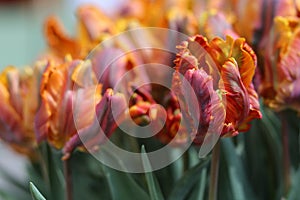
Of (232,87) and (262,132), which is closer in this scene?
(232,87)

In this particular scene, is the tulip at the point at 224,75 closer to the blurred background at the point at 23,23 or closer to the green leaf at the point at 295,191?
the green leaf at the point at 295,191

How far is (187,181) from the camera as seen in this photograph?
464mm

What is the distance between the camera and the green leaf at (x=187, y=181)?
0.46m

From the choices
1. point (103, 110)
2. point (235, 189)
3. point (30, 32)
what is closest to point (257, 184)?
point (235, 189)

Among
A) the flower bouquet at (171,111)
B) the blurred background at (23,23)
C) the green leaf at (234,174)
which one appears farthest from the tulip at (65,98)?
the blurred background at (23,23)

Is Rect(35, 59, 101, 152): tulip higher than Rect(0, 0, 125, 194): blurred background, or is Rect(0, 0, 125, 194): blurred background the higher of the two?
Rect(35, 59, 101, 152): tulip

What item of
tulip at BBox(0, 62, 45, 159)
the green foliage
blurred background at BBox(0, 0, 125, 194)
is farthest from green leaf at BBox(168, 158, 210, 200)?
blurred background at BBox(0, 0, 125, 194)

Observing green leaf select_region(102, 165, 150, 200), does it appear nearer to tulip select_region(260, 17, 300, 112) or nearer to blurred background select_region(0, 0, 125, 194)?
tulip select_region(260, 17, 300, 112)

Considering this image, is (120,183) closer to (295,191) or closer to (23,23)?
(295,191)

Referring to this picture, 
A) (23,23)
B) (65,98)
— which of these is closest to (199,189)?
(65,98)

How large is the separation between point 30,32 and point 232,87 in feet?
12.2

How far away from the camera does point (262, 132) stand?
0.54 metres

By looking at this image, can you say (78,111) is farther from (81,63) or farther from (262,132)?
(262,132)

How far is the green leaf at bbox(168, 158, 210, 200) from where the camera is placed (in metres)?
0.46
